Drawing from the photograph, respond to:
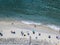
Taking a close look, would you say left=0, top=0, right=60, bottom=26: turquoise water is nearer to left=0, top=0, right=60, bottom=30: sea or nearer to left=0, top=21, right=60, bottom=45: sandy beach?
left=0, top=0, right=60, bottom=30: sea

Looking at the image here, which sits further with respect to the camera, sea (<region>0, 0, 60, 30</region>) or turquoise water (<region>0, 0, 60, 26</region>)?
turquoise water (<region>0, 0, 60, 26</region>)

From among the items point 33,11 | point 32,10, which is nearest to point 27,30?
point 33,11

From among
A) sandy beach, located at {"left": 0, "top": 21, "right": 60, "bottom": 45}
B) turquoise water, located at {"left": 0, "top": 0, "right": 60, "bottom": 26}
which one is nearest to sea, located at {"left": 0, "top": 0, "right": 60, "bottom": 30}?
turquoise water, located at {"left": 0, "top": 0, "right": 60, "bottom": 26}

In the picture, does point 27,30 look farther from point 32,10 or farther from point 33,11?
point 32,10

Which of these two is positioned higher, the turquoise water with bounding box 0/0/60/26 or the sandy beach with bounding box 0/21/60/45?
the sandy beach with bounding box 0/21/60/45

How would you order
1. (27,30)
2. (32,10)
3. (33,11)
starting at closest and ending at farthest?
(27,30) < (33,11) < (32,10)

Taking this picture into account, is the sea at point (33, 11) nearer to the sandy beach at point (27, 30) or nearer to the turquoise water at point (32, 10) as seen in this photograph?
the turquoise water at point (32, 10)

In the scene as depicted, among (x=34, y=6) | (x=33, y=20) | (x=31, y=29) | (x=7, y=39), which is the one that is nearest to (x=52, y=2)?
(x=34, y=6)

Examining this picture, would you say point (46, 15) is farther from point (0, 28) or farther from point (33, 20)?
point (0, 28)
